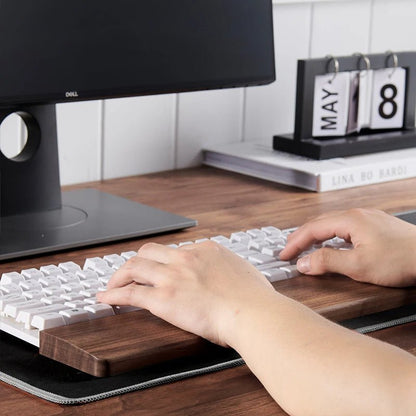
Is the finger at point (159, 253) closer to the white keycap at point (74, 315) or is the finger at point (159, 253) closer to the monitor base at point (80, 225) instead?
the white keycap at point (74, 315)

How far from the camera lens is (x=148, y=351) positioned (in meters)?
0.81

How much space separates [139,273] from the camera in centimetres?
90

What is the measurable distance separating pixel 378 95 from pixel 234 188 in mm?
337

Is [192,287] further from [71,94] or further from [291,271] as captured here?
[71,94]

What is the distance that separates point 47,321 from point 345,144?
875 mm

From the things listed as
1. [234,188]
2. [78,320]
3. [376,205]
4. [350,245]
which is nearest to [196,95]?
[234,188]

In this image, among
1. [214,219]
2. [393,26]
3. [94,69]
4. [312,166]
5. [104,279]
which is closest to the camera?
[104,279]

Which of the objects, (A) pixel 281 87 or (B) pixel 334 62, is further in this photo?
(A) pixel 281 87

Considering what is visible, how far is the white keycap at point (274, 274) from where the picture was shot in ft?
3.26

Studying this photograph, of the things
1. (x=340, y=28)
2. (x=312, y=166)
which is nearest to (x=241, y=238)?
(x=312, y=166)

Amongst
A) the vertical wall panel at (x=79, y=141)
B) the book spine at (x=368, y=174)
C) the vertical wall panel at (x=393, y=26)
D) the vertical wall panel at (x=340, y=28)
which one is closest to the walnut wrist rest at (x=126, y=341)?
the book spine at (x=368, y=174)

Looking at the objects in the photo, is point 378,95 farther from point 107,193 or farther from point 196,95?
point 107,193

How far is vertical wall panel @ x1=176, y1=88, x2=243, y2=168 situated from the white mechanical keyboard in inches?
24.1

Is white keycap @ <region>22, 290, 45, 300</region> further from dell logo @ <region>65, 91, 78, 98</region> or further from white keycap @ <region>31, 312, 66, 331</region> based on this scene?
dell logo @ <region>65, 91, 78, 98</region>
